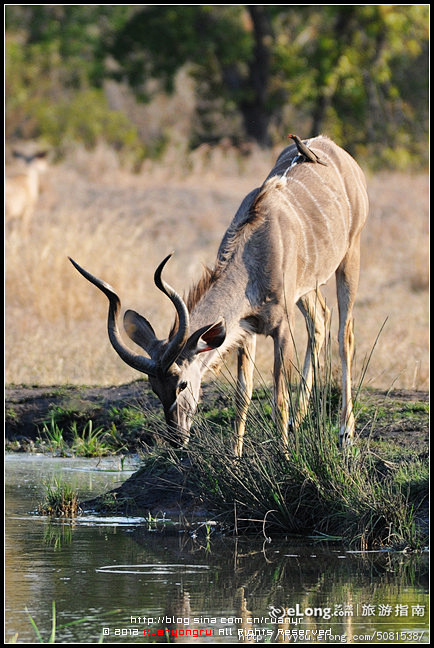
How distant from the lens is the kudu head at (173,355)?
6.02 metres

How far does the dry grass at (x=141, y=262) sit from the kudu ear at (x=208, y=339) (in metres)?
1.01

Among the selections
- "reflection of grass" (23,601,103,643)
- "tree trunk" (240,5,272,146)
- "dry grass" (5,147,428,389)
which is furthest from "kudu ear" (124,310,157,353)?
"tree trunk" (240,5,272,146)

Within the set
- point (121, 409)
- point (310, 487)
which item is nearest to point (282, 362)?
point (310, 487)

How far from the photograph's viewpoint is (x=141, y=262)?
13.4 m

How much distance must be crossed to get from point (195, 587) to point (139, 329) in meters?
1.92

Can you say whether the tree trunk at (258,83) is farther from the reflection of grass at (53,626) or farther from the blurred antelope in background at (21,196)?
the reflection of grass at (53,626)

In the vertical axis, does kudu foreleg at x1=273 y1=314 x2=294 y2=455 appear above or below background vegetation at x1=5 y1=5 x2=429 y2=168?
below

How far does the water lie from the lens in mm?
4254

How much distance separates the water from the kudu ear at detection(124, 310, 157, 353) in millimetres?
1007

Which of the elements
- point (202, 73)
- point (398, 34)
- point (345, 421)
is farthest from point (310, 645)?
point (202, 73)

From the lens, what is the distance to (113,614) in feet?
14.5

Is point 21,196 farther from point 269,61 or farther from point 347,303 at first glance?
point 269,61

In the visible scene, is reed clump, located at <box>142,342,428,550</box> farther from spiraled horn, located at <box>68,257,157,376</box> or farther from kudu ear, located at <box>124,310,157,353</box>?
kudu ear, located at <box>124,310,157,353</box>

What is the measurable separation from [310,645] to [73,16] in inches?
973
